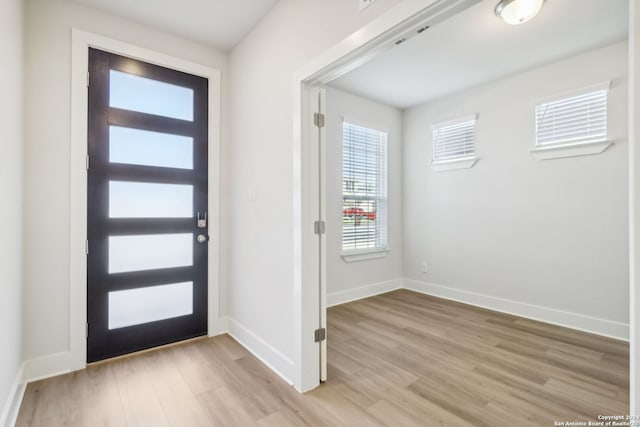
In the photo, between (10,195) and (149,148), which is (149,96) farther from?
(10,195)

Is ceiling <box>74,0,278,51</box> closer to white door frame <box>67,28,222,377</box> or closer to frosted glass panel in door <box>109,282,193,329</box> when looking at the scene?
white door frame <box>67,28,222,377</box>

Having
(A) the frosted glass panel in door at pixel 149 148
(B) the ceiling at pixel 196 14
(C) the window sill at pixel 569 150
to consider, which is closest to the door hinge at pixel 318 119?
(B) the ceiling at pixel 196 14

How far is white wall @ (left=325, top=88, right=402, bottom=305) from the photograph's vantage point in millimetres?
3896

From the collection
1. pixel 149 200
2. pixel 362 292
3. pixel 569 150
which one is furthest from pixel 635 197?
pixel 362 292

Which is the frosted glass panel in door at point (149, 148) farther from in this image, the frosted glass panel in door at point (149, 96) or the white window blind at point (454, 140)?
the white window blind at point (454, 140)

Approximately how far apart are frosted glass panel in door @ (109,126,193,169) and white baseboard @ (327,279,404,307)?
236 cm

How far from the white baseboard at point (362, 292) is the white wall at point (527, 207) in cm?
37

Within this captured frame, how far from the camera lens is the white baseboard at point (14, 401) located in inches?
63.6

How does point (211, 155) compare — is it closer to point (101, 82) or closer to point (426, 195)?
point (101, 82)

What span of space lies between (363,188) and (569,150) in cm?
229

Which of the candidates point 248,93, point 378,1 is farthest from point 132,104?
point 378,1

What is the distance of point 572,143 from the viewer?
305 centimetres

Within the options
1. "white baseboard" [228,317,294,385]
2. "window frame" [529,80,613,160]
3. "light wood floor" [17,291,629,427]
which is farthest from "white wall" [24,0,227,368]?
"window frame" [529,80,613,160]

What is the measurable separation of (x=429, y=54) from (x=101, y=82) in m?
2.98
